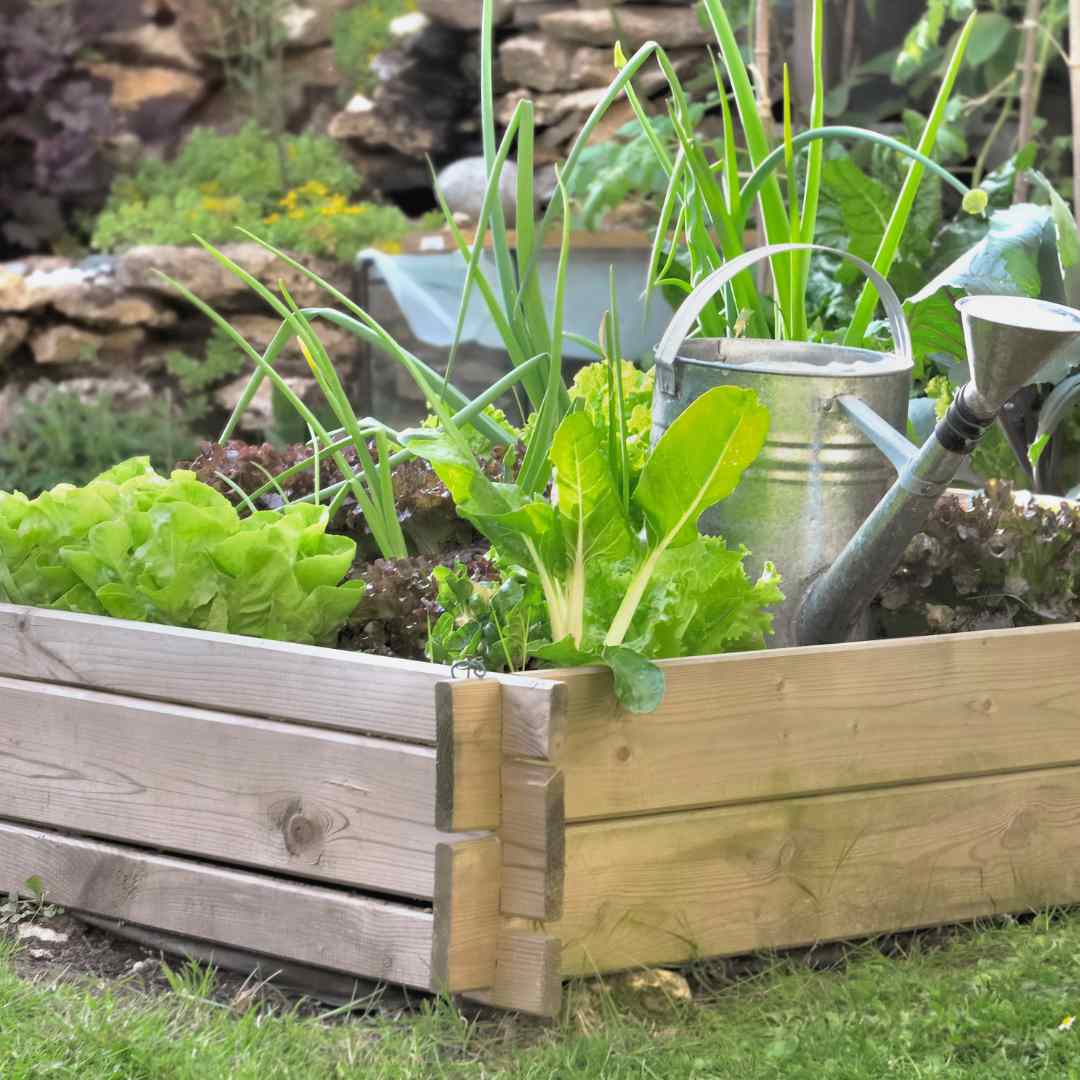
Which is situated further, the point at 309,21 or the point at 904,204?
the point at 309,21

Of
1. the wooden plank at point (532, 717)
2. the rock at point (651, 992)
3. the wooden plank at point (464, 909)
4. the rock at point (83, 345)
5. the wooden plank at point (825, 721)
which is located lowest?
the rock at point (83, 345)

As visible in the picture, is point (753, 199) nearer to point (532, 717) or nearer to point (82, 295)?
point (532, 717)

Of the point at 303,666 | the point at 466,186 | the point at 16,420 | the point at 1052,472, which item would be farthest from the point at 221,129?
the point at 303,666

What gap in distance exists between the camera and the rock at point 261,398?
5.47m

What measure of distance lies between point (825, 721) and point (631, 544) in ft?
0.91

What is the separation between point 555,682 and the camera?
4.59 feet

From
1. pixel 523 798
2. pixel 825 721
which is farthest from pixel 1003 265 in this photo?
pixel 523 798

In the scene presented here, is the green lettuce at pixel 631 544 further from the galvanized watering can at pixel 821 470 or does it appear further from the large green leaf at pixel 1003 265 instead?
the large green leaf at pixel 1003 265

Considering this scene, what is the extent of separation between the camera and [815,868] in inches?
63.2

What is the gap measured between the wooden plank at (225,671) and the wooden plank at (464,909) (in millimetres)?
116

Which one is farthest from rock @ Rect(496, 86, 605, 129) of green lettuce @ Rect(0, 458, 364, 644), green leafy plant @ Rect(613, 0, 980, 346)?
green lettuce @ Rect(0, 458, 364, 644)

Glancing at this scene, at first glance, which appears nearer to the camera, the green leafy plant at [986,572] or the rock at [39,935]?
the rock at [39,935]

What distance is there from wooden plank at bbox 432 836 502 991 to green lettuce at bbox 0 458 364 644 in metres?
0.38

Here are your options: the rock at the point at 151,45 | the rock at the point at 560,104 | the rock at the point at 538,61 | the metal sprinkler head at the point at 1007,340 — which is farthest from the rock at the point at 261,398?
the metal sprinkler head at the point at 1007,340
